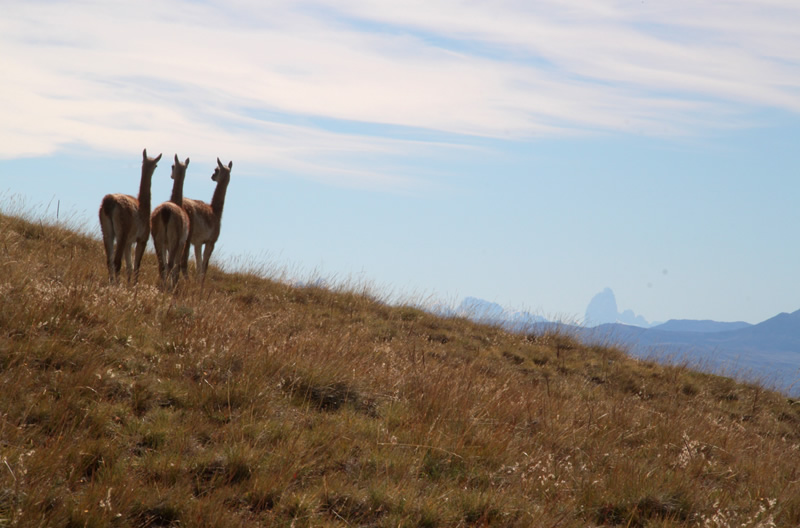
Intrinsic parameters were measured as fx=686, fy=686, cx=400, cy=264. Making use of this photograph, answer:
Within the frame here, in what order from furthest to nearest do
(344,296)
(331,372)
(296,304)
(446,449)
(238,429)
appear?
1. (344,296)
2. (296,304)
3. (331,372)
4. (446,449)
5. (238,429)

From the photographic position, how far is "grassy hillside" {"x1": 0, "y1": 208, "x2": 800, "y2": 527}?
4.39 meters

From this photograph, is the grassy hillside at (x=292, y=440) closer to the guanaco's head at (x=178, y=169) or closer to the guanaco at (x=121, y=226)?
the guanaco at (x=121, y=226)

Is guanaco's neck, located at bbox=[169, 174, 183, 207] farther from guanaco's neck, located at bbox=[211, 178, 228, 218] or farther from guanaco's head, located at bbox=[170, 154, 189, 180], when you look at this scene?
guanaco's neck, located at bbox=[211, 178, 228, 218]

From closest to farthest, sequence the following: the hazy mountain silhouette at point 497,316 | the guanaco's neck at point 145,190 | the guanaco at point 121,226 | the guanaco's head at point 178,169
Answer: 1. the guanaco at point 121,226
2. the guanaco's neck at point 145,190
3. the guanaco's head at point 178,169
4. the hazy mountain silhouette at point 497,316

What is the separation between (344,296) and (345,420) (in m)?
10.2

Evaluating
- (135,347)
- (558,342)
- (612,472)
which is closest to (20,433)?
(135,347)

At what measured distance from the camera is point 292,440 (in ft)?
17.1

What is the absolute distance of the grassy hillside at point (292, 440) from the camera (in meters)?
4.39

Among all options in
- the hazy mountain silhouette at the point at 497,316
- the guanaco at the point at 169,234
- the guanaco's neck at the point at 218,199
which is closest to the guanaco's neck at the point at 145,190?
the guanaco at the point at 169,234

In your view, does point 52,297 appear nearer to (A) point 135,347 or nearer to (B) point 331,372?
(A) point 135,347

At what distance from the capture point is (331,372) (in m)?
6.75

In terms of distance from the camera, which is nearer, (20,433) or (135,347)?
(20,433)

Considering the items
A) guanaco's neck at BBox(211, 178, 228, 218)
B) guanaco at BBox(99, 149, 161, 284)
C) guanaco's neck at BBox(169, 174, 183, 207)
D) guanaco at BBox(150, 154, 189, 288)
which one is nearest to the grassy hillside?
guanaco at BBox(99, 149, 161, 284)

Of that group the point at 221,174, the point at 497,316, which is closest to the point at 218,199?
the point at 221,174
